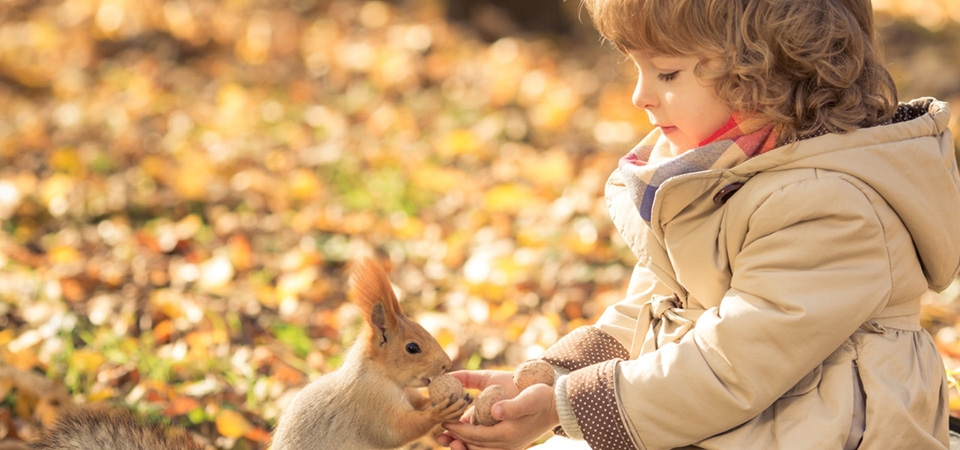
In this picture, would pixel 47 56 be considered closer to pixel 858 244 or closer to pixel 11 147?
pixel 11 147

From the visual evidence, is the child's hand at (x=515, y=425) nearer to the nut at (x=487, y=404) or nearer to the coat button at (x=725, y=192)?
the nut at (x=487, y=404)

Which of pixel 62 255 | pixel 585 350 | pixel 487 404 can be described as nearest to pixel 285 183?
pixel 62 255

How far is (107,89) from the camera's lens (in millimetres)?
5852

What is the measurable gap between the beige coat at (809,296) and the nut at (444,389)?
336mm

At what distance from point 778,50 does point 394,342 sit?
2.92ft

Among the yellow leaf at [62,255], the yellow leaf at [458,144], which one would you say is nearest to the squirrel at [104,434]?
the yellow leaf at [62,255]

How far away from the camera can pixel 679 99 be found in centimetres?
164

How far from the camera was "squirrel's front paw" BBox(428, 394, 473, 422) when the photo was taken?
1813 mm

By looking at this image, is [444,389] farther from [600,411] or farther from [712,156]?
[712,156]

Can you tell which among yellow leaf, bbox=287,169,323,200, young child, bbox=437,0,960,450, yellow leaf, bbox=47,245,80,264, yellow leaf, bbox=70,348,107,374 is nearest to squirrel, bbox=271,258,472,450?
young child, bbox=437,0,960,450

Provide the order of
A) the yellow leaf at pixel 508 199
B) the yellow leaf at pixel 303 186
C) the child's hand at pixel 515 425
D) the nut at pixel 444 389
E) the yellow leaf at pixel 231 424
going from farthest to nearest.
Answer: the yellow leaf at pixel 303 186 < the yellow leaf at pixel 508 199 < the yellow leaf at pixel 231 424 < the nut at pixel 444 389 < the child's hand at pixel 515 425

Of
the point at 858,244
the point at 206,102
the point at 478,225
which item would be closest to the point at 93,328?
the point at 478,225

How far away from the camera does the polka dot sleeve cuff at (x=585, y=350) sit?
1.91 metres

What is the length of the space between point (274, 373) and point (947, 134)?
73.1 inches
